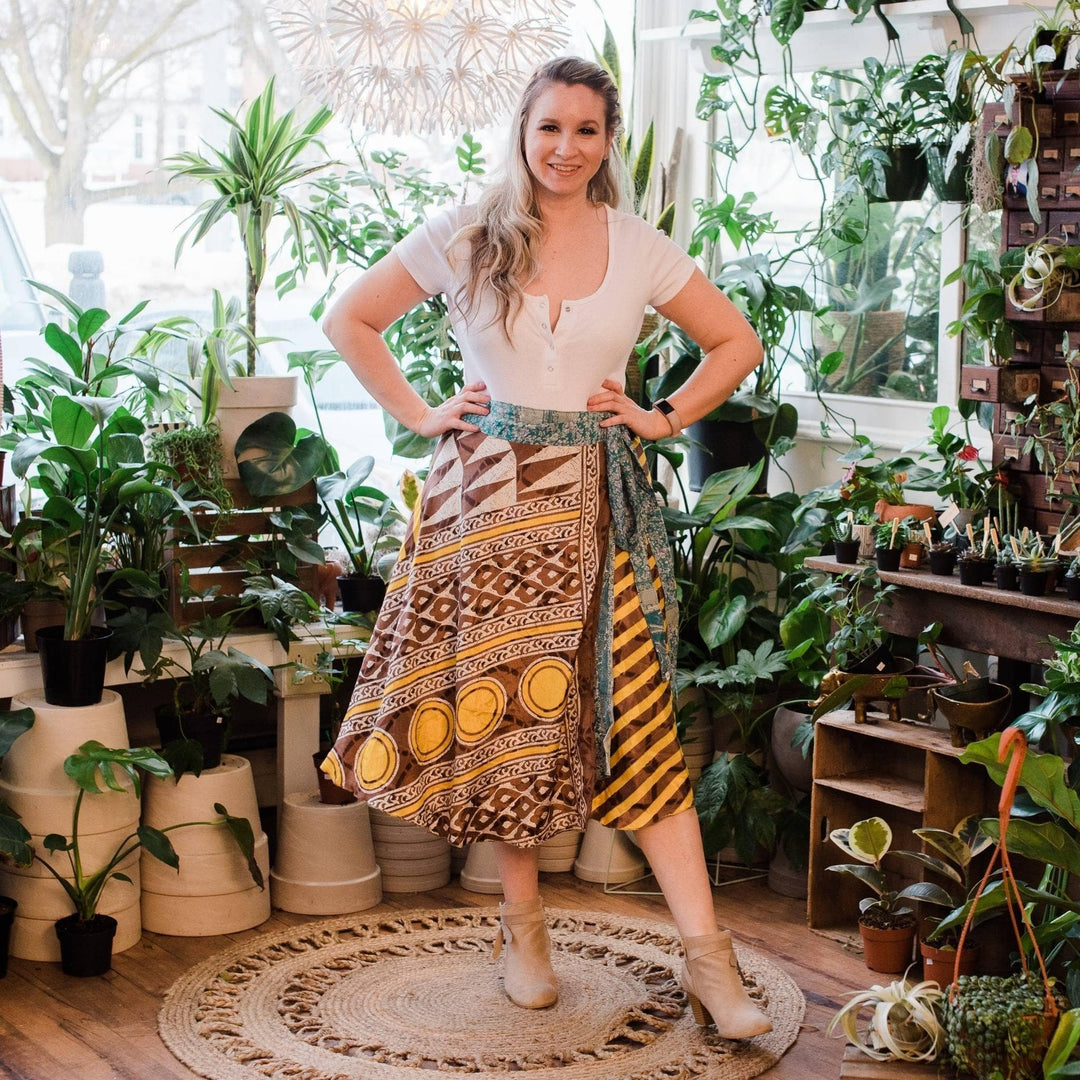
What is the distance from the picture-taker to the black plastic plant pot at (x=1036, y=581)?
273 centimetres

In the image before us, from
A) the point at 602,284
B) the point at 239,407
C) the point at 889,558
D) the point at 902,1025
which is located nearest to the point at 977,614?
the point at 889,558

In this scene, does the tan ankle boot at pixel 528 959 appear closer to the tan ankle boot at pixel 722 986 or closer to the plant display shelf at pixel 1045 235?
the tan ankle boot at pixel 722 986

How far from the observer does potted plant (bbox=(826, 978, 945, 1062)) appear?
91.8 inches

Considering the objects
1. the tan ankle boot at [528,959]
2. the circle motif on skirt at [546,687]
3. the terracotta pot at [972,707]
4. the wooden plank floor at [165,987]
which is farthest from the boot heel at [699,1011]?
the terracotta pot at [972,707]

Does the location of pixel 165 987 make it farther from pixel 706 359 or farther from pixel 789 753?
pixel 706 359

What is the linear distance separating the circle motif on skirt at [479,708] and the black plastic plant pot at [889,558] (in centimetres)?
87

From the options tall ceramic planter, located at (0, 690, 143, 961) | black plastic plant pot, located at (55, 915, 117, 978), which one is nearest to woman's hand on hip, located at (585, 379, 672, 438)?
tall ceramic planter, located at (0, 690, 143, 961)

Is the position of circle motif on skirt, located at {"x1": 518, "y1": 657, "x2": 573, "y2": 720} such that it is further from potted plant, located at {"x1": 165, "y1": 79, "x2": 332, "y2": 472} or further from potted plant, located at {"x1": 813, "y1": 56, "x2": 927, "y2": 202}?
potted plant, located at {"x1": 813, "y1": 56, "x2": 927, "y2": 202}

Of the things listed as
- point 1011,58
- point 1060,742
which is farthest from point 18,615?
point 1011,58

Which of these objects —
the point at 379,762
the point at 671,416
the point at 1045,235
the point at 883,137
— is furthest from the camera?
the point at 883,137

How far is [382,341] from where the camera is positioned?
268cm

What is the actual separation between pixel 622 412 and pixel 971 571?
2.41 ft

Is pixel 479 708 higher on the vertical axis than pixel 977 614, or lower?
lower

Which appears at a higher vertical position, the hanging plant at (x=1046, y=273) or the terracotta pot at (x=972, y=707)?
the hanging plant at (x=1046, y=273)
